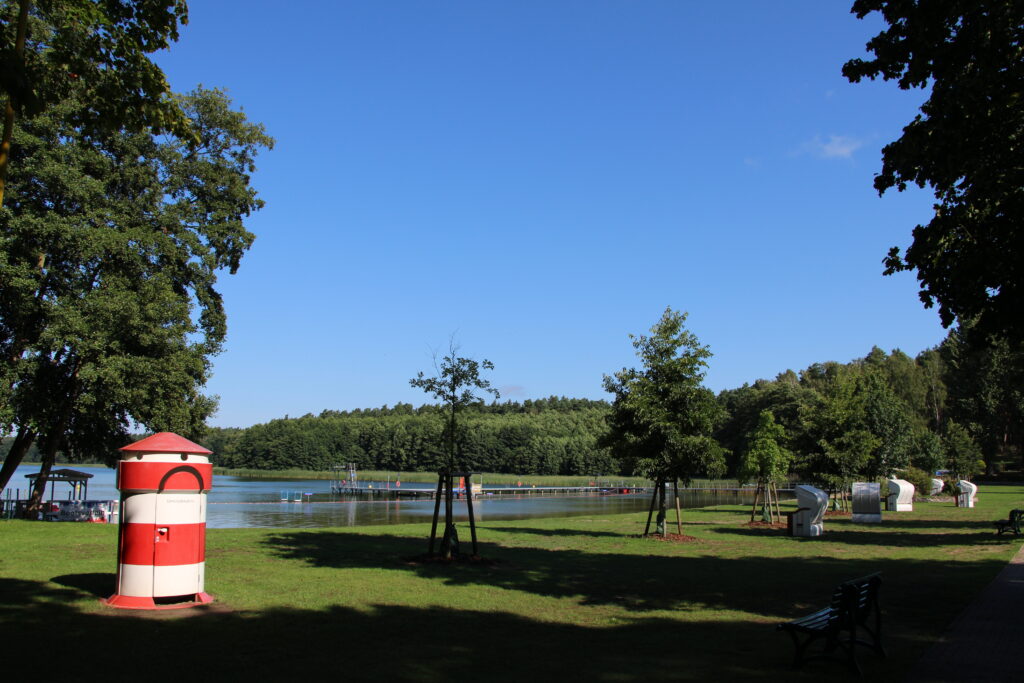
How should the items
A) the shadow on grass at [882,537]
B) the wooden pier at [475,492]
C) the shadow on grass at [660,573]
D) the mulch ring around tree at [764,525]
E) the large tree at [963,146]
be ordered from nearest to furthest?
the large tree at [963,146]
the shadow on grass at [660,573]
the shadow on grass at [882,537]
the mulch ring around tree at [764,525]
the wooden pier at [475,492]

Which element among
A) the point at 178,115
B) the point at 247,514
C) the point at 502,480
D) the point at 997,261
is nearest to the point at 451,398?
the point at 178,115

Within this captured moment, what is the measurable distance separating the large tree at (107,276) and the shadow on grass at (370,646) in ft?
44.3

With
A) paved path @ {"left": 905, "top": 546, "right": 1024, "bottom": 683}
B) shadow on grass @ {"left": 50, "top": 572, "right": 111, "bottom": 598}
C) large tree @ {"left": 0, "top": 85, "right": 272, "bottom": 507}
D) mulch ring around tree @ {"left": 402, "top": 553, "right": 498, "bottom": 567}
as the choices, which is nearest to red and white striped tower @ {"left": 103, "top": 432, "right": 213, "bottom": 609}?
shadow on grass @ {"left": 50, "top": 572, "right": 111, "bottom": 598}

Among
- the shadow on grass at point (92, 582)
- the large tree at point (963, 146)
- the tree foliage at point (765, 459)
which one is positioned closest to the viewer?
the large tree at point (963, 146)

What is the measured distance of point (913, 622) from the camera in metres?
9.38

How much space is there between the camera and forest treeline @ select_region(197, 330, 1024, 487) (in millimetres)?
34406

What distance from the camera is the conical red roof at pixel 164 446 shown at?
9445 mm

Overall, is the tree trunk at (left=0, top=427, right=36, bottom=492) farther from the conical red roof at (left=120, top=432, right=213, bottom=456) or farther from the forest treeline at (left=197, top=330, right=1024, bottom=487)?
the conical red roof at (left=120, top=432, right=213, bottom=456)

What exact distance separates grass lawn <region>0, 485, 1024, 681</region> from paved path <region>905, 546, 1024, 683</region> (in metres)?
0.21

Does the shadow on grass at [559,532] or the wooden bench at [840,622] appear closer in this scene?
the wooden bench at [840,622]

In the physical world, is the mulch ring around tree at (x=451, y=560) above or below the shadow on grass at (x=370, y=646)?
below

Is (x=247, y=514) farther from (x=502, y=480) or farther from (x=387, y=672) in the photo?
(x=502, y=480)

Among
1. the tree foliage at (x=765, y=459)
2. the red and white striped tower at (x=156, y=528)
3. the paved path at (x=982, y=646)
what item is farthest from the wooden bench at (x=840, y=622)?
the tree foliage at (x=765, y=459)

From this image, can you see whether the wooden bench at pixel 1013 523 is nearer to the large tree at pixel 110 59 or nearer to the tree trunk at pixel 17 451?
the large tree at pixel 110 59
